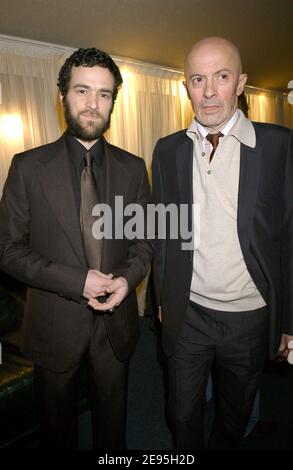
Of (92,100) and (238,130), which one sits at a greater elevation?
(92,100)

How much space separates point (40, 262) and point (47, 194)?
0.99 feet

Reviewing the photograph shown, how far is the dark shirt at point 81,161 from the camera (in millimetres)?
1579

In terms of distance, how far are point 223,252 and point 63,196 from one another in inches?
31.2

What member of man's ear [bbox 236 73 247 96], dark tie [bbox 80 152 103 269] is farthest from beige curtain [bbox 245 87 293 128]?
dark tie [bbox 80 152 103 269]

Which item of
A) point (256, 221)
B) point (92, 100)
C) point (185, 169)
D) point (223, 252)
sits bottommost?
point (223, 252)

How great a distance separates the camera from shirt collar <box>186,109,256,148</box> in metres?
1.60

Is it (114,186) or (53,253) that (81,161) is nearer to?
(114,186)

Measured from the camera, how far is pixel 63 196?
4.96 ft

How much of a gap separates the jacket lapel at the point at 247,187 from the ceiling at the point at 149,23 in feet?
7.39

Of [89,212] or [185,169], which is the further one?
[185,169]

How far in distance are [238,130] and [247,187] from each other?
0.28 meters

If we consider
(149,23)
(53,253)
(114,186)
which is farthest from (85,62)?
(149,23)

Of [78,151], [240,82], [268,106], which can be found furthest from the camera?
[268,106]

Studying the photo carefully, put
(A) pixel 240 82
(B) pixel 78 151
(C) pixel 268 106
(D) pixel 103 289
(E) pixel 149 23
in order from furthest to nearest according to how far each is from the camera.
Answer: (C) pixel 268 106 < (E) pixel 149 23 < (A) pixel 240 82 < (B) pixel 78 151 < (D) pixel 103 289
